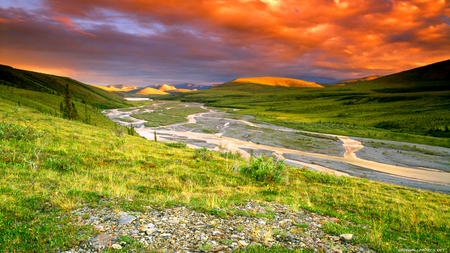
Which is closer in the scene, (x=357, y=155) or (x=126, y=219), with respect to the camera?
(x=126, y=219)

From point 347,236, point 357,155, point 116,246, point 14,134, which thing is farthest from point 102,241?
point 357,155

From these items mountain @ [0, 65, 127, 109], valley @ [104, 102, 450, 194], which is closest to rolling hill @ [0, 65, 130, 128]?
mountain @ [0, 65, 127, 109]

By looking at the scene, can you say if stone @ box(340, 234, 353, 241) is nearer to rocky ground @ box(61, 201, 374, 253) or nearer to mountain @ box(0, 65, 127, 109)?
rocky ground @ box(61, 201, 374, 253)

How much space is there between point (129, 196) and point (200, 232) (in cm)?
312

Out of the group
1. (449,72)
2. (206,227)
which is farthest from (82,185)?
(449,72)

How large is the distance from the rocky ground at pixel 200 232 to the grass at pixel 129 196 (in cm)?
31

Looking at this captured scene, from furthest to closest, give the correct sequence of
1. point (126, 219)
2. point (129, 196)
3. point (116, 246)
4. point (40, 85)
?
point (40, 85), point (129, 196), point (126, 219), point (116, 246)

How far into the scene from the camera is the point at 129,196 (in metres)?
6.61

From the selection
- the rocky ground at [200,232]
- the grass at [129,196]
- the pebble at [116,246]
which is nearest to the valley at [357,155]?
the grass at [129,196]

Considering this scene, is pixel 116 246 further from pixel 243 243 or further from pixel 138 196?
pixel 138 196

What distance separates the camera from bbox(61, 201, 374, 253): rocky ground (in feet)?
13.9

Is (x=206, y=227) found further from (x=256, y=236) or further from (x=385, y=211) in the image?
(x=385, y=211)

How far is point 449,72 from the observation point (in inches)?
7136

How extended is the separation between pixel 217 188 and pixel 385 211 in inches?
270
